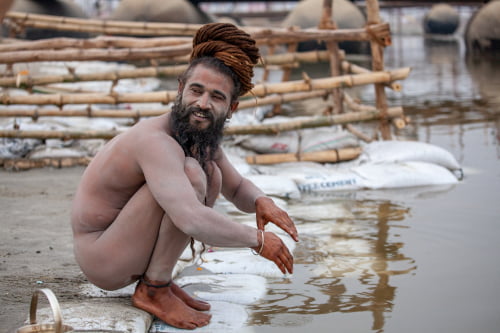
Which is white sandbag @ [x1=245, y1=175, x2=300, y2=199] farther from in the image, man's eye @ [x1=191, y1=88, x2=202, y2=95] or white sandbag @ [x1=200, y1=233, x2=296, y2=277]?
man's eye @ [x1=191, y1=88, x2=202, y2=95]

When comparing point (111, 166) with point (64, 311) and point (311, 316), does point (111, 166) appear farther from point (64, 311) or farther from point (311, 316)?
point (311, 316)

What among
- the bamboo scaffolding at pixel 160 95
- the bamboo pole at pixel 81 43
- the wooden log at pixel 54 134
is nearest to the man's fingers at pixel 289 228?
the bamboo scaffolding at pixel 160 95

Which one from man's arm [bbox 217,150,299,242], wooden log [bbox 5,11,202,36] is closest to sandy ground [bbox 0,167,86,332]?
man's arm [bbox 217,150,299,242]

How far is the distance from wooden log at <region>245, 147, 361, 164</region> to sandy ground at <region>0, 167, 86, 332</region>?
4.63 ft

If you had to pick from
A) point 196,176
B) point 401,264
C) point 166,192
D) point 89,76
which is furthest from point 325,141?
point 166,192

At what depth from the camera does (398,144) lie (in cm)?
503

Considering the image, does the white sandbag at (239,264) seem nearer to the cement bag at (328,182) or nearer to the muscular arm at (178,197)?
the muscular arm at (178,197)

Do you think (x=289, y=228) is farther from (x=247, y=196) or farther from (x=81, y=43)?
(x=81, y=43)

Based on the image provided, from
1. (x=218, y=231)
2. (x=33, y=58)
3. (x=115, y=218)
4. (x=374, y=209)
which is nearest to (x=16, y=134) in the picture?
(x=33, y=58)

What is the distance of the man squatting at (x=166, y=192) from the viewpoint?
213cm

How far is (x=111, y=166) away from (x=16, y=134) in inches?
133

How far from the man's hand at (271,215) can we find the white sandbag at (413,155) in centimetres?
255

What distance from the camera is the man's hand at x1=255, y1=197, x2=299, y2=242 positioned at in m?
2.39

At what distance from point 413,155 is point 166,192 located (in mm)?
3175
